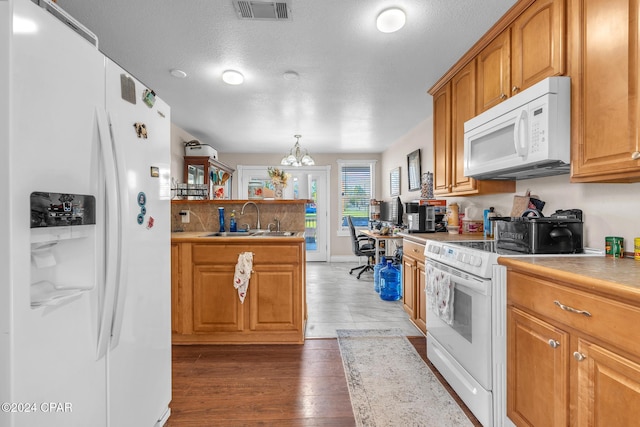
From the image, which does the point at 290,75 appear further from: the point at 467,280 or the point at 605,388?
the point at 605,388

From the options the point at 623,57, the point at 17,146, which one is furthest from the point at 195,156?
the point at 623,57

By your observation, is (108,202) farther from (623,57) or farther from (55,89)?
(623,57)

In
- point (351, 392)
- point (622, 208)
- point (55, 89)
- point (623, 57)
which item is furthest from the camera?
point (351, 392)

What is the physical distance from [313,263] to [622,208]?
575 centimetres

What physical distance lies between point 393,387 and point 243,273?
142 centimetres

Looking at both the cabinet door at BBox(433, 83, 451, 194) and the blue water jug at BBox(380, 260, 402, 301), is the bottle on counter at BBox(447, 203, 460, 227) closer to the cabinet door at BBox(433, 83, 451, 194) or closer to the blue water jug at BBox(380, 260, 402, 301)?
the cabinet door at BBox(433, 83, 451, 194)

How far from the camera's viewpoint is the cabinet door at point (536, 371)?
130cm

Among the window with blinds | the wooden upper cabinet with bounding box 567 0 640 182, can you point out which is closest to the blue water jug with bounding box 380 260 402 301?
the wooden upper cabinet with bounding box 567 0 640 182

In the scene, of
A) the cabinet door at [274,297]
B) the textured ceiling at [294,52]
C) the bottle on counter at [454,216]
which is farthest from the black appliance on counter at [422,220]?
the cabinet door at [274,297]

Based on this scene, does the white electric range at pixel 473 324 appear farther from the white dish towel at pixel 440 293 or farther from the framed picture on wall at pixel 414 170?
the framed picture on wall at pixel 414 170

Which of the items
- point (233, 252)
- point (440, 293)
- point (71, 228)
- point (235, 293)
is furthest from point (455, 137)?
point (71, 228)

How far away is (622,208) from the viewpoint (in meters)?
1.75

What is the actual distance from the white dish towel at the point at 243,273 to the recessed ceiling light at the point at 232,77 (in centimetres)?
167

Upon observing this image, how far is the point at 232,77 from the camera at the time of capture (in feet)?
10.0
